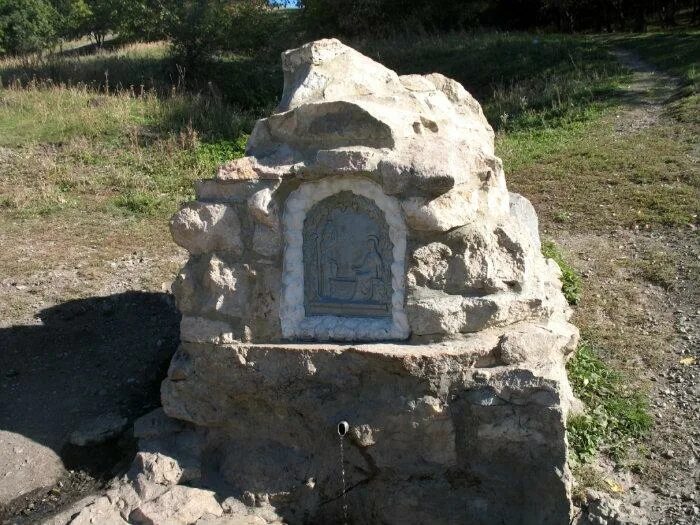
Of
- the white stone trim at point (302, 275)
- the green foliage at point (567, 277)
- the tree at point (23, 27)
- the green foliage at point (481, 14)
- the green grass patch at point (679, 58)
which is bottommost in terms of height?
the green foliage at point (567, 277)

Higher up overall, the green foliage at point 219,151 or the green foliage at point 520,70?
the green foliage at point 520,70

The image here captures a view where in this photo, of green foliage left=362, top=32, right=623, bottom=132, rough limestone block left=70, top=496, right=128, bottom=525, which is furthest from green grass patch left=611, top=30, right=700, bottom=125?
rough limestone block left=70, top=496, right=128, bottom=525

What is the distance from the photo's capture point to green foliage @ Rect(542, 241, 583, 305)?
6.14 metres

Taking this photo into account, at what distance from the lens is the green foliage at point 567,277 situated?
20.1 feet

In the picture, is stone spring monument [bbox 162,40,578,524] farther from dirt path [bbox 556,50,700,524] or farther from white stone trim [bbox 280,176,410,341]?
dirt path [bbox 556,50,700,524]

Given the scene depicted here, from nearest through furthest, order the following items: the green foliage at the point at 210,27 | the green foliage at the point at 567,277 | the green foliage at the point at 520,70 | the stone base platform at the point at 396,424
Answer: the stone base platform at the point at 396,424, the green foliage at the point at 567,277, the green foliage at the point at 520,70, the green foliage at the point at 210,27

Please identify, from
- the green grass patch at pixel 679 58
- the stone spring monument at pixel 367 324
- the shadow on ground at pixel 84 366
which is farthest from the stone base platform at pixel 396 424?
the green grass patch at pixel 679 58

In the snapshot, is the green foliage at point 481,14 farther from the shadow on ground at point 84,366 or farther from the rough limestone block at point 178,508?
the rough limestone block at point 178,508

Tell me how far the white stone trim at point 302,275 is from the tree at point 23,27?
24.0 metres

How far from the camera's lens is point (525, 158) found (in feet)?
32.7

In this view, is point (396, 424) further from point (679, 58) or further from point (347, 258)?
point (679, 58)

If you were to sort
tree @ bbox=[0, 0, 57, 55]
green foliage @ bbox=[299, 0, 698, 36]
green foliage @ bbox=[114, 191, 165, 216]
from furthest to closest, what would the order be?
tree @ bbox=[0, 0, 57, 55] → green foliage @ bbox=[299, 0, 698, 36] → green foliage @ bbox=[114, 191, 165, 216]

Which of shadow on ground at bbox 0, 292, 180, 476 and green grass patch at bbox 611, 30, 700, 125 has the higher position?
green grass patch at bbox 611, 30, 700, 125

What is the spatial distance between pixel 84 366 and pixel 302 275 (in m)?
2.38
